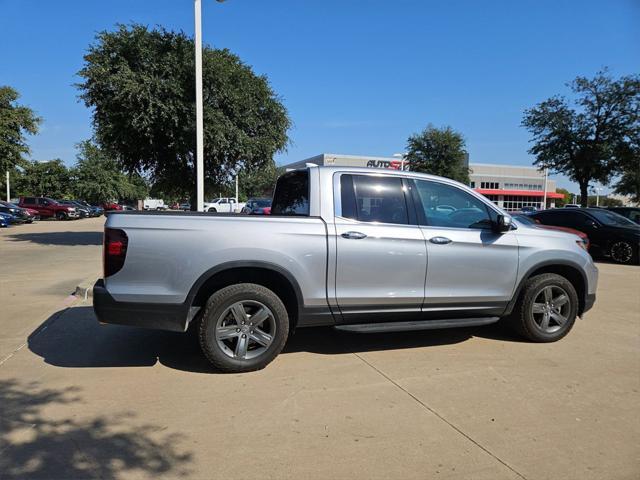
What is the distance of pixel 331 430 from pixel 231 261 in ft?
5.68

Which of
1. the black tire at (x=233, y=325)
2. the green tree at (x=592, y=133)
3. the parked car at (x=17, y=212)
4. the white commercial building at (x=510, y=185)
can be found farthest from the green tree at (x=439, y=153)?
the white commercial building at (x=510, y=185)

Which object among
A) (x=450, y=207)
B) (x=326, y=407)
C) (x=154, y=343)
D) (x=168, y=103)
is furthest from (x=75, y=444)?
(x=168, y=103)

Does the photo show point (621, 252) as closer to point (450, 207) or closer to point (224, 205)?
point (450, 207)

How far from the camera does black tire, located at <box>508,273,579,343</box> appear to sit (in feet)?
18.3

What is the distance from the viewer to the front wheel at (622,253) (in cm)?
1388

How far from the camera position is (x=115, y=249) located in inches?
170

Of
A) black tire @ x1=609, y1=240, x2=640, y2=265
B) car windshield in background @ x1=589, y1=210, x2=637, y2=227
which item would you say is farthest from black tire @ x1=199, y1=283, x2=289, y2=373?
car windshield in background @ x1=589, y1=210, x2=637, y2=227

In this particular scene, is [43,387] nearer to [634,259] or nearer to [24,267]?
[24,267]

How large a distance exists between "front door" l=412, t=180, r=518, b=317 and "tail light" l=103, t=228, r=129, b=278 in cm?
291

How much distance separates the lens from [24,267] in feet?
38.0

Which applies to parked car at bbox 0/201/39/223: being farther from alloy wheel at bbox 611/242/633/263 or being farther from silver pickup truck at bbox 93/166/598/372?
alloy wheel at bbox 611/242/633/263

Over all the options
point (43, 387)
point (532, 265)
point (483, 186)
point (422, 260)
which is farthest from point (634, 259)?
point (483, 186)

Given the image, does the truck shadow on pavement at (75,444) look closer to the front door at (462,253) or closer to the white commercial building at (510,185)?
the front door at (462,253)

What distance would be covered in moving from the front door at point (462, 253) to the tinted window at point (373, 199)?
0.69 ft
